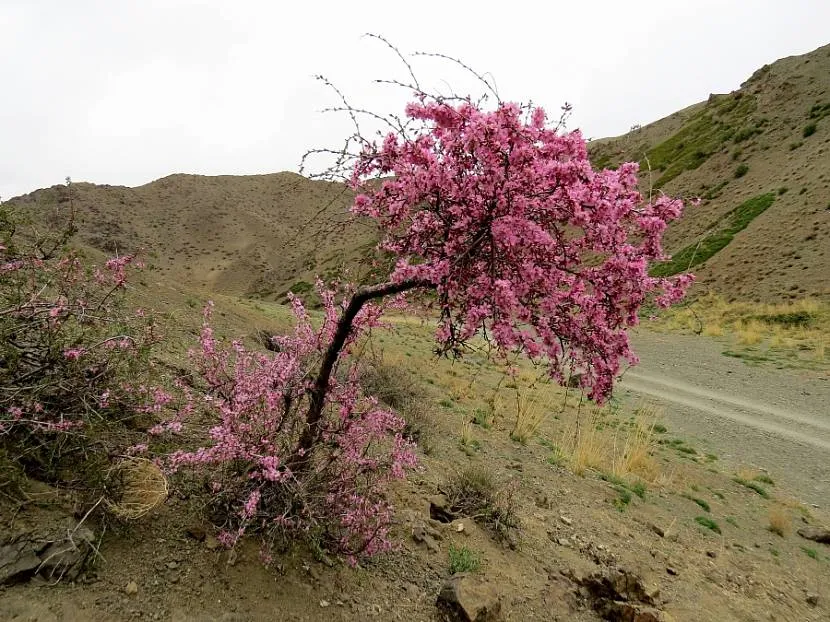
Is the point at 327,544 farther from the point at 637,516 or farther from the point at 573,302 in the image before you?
the point at 637,516

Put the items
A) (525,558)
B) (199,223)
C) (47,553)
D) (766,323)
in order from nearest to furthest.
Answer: (47,553)
(525,558)
(766,323)
(199,223)

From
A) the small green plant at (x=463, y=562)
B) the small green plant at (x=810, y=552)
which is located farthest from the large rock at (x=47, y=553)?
the small green plant at (x=810, y=552)

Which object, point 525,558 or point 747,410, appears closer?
point 525,558

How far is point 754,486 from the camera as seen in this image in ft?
29.3

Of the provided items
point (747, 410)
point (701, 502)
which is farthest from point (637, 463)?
point (747, 410)

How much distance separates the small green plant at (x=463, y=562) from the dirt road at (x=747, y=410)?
7.51 meters

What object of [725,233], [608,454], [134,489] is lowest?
[608,454]

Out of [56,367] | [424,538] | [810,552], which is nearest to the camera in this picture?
[56,367]

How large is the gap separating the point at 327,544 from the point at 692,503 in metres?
6.37

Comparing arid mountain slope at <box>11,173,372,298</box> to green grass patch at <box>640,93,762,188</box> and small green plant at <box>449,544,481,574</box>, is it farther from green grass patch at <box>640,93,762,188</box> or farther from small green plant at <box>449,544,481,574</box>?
small green plant at <box>449,544,481,574</box>

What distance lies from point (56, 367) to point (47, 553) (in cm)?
144

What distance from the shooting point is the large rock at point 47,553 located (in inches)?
121

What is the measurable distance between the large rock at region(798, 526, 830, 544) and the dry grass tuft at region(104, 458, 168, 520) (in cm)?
878

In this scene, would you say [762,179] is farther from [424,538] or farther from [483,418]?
[424,538]
